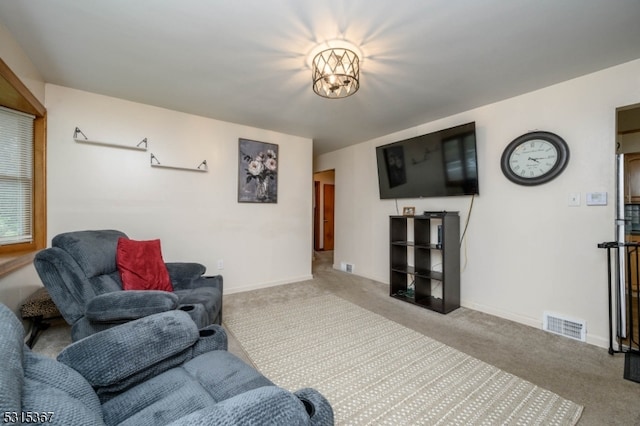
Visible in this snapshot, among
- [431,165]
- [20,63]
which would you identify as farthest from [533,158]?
[20,63]

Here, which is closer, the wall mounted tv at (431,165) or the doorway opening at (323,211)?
the wall mounted tv at (431,165)

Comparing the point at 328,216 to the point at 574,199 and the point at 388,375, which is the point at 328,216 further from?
the point at 388,375

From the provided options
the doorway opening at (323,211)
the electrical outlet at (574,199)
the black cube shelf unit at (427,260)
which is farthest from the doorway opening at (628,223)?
the doorway opening at (323,211)

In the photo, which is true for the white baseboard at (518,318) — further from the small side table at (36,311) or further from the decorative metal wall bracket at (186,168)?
the small side table at (36,311)

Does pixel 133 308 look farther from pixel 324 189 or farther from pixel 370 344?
pixel 324 189

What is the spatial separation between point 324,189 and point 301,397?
21.2 ft

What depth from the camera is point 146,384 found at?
1.01 metres

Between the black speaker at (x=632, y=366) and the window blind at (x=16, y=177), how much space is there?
4.60 metres

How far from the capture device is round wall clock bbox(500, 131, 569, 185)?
2.35m

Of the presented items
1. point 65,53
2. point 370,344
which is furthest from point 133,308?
point 65,53

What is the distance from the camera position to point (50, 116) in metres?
2.46

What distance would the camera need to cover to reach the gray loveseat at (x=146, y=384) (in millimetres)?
595

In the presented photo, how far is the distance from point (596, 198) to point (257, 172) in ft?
11.7

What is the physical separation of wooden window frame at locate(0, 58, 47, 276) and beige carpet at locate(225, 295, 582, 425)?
5.41 ft
